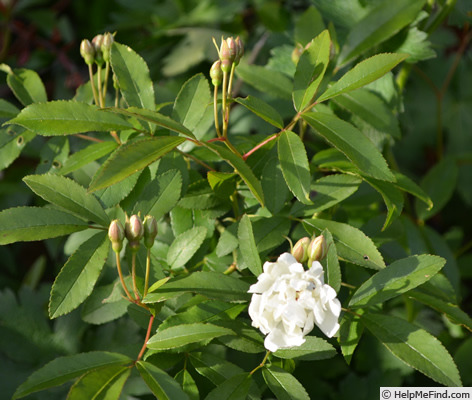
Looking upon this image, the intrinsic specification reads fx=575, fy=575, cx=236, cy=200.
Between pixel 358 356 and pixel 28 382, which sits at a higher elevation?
pixel 28 382

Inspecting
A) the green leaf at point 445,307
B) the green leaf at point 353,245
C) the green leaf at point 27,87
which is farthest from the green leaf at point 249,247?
the green leaf at point 27,87

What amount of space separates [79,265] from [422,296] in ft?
1.73

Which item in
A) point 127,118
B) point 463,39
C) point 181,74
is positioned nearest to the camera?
point 127,118

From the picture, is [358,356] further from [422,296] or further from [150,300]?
[150,300]

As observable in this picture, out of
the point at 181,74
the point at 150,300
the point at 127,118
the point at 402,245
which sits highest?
the point at 127,118

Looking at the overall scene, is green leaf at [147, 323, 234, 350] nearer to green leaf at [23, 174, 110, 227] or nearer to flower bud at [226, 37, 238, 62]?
green leaf at [23, 174, 110, 227]

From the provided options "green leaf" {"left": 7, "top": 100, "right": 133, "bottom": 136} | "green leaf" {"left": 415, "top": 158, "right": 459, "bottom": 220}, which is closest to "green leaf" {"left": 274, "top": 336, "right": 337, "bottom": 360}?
"green leaf" {"left": 7, "top": 100, "right": 133, "bottom": 136}

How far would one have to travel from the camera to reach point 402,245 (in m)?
1.31

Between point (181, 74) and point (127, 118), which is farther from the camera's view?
point (181, 74)

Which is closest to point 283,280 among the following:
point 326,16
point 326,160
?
point 326,160

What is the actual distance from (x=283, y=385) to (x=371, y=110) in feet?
1.87

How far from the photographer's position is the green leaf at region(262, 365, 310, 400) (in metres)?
0.81

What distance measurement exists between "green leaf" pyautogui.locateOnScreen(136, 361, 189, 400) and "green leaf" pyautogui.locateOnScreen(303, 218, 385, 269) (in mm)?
318

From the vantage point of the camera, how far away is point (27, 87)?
1121 mm
